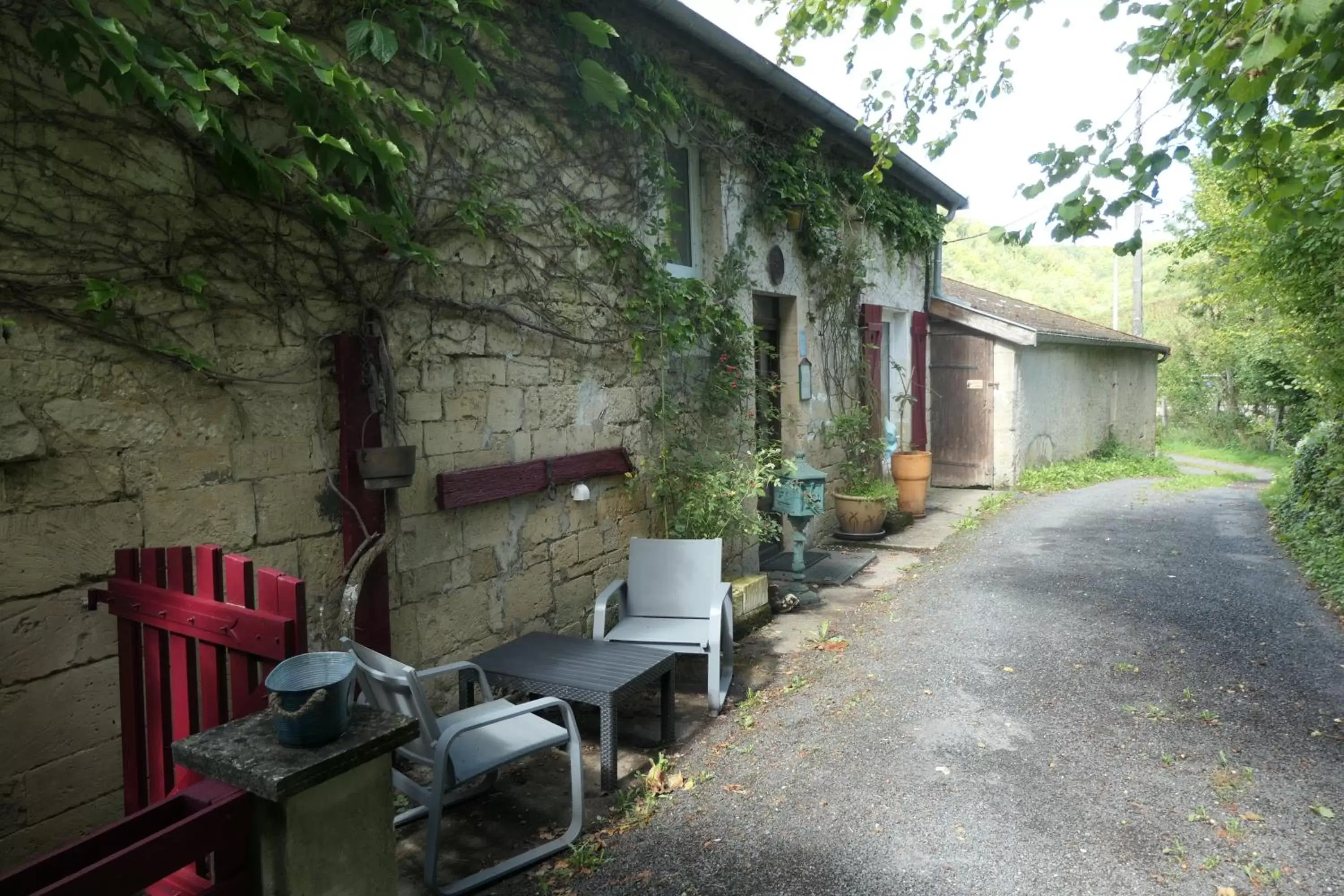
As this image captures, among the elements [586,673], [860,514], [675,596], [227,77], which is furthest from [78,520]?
[860,514]

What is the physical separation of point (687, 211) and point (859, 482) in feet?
11.6

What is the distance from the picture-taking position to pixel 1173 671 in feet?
14.8

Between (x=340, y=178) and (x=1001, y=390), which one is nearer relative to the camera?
(x=340, y=178)

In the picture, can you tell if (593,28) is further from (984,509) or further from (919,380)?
(984,509)

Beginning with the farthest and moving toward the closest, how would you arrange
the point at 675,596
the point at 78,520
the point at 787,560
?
the point at 787,560 → the point at 675,596 → the point at 78,520

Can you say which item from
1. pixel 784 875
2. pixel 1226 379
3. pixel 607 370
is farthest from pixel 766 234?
pixel 1226 379

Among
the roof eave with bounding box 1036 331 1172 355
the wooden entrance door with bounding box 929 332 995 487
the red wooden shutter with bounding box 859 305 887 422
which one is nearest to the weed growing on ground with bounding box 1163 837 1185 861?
the red wooden shutter with bounding box 859 305 887 422

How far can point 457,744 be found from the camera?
2965 mm

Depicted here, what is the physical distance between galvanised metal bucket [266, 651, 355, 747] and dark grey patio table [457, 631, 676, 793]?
177cm

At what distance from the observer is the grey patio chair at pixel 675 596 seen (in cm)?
424

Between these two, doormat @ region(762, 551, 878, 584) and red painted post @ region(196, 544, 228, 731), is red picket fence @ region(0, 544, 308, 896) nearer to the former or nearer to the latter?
red painted post @ region(196, 544, 228, 731)

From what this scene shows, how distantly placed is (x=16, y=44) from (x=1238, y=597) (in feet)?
24.5

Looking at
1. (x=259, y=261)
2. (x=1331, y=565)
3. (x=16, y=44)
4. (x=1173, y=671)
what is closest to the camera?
(x=16, y=44)

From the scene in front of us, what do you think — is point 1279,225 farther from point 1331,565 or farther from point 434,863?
point 434,863
